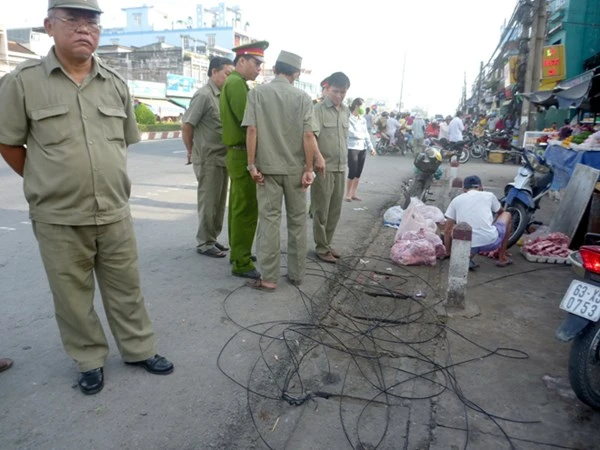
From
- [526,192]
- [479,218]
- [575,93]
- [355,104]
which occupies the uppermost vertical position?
[575,93]

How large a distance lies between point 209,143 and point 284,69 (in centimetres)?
123

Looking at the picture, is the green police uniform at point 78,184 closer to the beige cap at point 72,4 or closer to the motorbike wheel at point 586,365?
the beige cap at point 72,4

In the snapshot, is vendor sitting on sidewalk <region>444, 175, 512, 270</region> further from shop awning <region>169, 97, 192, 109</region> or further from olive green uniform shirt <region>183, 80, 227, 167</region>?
shop awning <region>169, 97, 192, 109</region>

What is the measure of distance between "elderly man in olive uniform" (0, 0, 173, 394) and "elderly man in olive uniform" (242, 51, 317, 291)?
4.69ft

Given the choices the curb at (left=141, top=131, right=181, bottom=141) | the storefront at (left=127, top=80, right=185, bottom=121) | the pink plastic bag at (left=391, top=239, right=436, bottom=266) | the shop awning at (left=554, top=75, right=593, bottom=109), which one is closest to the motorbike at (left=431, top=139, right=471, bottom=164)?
the shop awning at (left=554, top=75, right=593, bottom=109)

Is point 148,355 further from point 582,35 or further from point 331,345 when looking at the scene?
point 582,35

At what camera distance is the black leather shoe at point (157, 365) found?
9.58 ft

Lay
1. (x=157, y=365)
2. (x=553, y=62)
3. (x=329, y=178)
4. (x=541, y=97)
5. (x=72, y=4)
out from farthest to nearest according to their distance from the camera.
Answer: (x=553, y=62), (x=541, y=97), (x=329, y=178), (x=157, y=365), (x=72, y=4)

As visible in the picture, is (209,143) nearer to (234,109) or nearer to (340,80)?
(234,109)

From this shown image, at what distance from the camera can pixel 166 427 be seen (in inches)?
96.2

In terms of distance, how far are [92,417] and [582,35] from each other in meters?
20.1

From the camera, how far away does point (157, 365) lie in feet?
9.61

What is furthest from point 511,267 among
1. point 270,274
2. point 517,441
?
point 517,441

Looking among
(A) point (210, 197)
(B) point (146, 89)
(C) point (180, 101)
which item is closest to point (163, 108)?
(B) point (146, 89)
